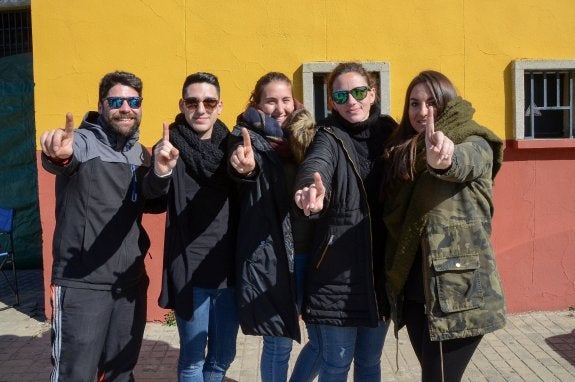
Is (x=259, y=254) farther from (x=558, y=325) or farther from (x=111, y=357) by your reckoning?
(x=558, y=325)

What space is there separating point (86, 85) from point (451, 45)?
3116mm

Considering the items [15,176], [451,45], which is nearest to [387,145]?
[451,45]

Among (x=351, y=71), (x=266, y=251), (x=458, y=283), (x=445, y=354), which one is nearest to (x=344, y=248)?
(x=266, y=251)

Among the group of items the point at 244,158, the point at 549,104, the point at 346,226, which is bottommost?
the point at 346,226

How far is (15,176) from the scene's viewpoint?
692 centimetres

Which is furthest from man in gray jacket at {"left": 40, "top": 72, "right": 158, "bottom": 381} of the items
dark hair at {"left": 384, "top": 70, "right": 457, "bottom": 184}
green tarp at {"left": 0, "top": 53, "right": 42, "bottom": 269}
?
green tarp at {"left": 0, "top": 53, "right": 42, "bottom": 269}

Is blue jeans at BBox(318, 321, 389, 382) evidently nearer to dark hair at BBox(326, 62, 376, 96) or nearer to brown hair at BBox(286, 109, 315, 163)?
brown hair at BBox(286, 109, 315, 163)

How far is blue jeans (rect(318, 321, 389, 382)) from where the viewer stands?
2.65m

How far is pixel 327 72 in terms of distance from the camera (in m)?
4.80

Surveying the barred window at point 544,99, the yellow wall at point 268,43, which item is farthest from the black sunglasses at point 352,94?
the barred window at point 544,99

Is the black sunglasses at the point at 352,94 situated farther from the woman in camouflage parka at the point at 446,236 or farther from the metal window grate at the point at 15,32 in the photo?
the metal window grate at the point at 15,32

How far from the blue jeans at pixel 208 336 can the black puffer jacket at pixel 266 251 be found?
22cm

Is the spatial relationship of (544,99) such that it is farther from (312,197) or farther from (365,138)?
(312,197)

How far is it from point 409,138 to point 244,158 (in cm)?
74
